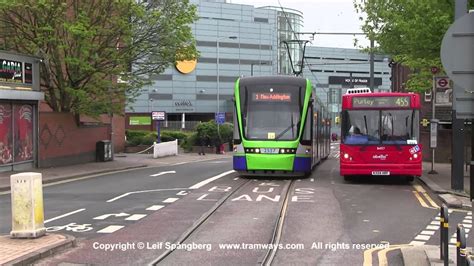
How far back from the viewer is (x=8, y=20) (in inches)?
903

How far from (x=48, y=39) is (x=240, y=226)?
14822 millimetres

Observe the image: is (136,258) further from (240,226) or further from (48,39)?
(48,39)

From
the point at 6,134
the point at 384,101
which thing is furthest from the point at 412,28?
the point at 6,134

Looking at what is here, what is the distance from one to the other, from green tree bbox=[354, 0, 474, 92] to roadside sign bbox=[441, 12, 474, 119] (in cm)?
1105

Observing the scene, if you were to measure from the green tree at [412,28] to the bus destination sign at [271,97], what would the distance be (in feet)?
13.7

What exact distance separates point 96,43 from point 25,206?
639 inches

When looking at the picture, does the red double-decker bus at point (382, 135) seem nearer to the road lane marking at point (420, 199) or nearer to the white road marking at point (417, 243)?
the road lane marking at point (420, 199)

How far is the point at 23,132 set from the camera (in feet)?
72.7

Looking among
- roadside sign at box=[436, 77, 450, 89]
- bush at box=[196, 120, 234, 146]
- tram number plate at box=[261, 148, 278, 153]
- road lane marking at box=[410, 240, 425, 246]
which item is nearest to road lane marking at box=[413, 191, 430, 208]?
road lane marking at box=[410, 240, 425, 246]

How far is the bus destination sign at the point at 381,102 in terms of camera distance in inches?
688

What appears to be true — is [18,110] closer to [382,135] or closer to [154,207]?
[154,207]

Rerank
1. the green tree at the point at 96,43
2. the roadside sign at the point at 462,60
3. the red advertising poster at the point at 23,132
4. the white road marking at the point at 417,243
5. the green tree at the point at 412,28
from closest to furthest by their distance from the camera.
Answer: the roadside sign at the point at 462,60
the white road marking at the point at 417,243
the green tree at the point at 412,28
the red advertising poster at the point at 23,132
the green tree at the point at 96,43

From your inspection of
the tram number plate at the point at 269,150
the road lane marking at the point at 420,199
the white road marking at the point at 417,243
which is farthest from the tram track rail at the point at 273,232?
the road lane marking at the point at 420,199

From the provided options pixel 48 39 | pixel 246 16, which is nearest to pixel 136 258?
pixel 48 39
